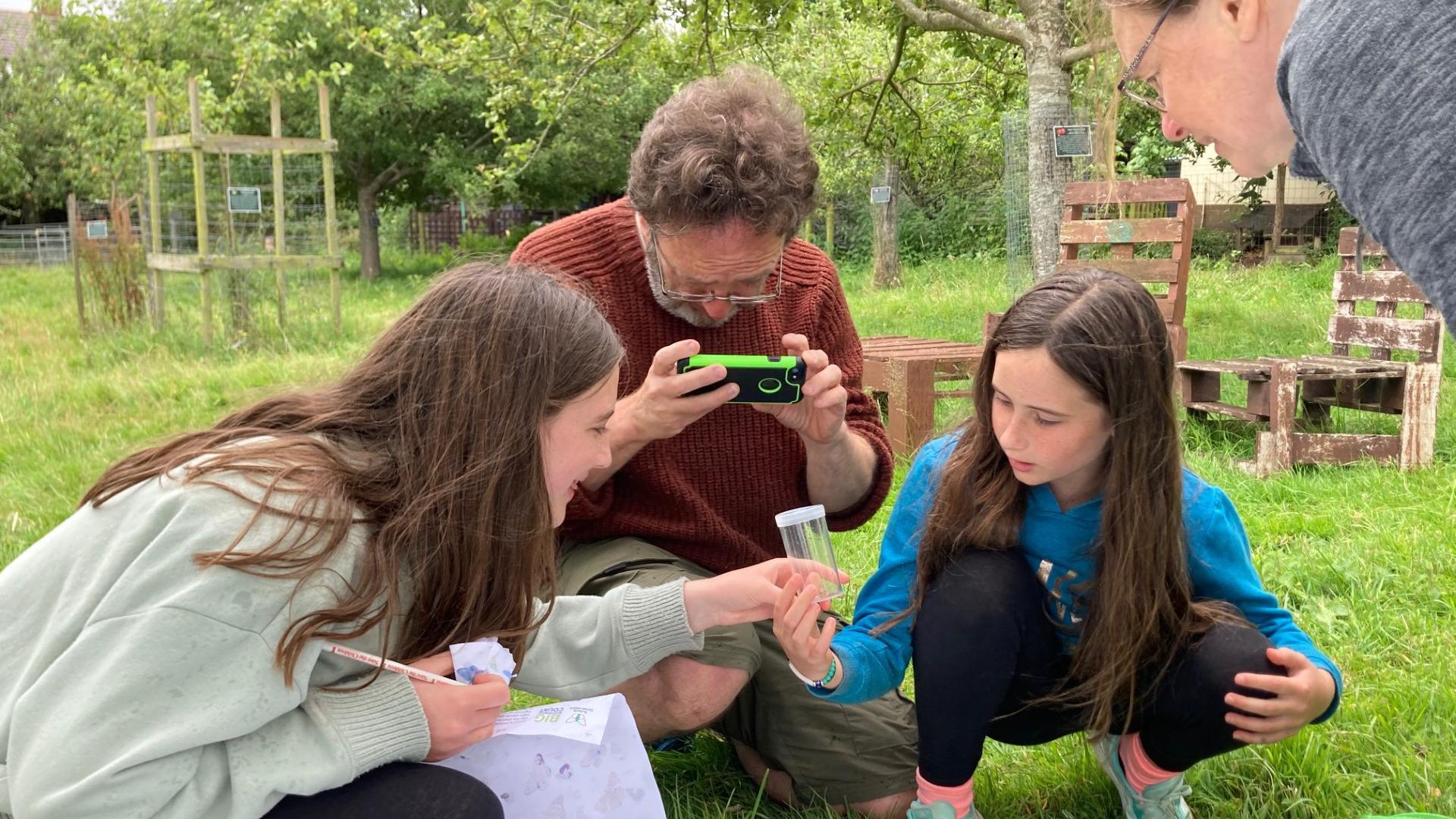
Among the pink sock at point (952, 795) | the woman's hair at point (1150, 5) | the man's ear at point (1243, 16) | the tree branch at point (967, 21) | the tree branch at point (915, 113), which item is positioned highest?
the tree branch at point (967, 21)

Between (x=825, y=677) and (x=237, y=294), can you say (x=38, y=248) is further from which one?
(x=825, y=677)

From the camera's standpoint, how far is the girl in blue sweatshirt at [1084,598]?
6.58 feet

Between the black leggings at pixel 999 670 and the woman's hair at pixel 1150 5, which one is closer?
the woman's hair at pixel 1150 5

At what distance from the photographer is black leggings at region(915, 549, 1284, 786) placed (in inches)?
78.2

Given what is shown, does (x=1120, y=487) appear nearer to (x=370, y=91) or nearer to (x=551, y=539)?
(x=551, y=539)

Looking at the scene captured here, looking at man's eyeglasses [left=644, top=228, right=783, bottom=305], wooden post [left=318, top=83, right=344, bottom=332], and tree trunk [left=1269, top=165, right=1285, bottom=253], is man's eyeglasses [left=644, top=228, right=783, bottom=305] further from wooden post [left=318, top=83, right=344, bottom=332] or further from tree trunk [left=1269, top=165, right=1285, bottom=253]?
tree trunk [left=1269, top=165, right=1285, bottom=253]

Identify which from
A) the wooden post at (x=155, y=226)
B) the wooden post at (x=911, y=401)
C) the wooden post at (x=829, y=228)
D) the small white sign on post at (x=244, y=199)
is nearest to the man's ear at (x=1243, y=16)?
the wooden post at (x=911, y=401)

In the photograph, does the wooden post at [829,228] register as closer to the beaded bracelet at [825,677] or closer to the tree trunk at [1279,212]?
the tree trunk at [1279,212]

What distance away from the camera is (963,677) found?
6.63ft

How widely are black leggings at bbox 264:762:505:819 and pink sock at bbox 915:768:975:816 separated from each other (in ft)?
2.58

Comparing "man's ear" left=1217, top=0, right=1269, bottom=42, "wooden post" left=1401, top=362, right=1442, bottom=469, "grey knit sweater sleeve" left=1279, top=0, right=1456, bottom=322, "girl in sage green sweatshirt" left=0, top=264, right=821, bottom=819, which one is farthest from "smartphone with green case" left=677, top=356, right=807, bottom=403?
"wooden post" left=1401, top=362, right=1442, bottom=469

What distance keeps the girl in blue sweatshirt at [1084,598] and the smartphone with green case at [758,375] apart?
0.34 m

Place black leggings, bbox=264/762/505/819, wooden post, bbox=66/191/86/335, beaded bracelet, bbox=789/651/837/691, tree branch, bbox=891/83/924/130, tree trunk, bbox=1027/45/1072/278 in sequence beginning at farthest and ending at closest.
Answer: wooden post, bbox=66/191/86/335
tree branch, bbox=891/83/924/130
tree trunk, bbox=1027/45/1072/278
beaded bracelet, bbox=789/651/837/691
black leggings, bbox=264/762/505/819

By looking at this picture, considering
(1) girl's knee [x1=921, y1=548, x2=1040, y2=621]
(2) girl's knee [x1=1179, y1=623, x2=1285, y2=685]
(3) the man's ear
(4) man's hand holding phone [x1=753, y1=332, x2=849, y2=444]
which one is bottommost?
(2) girl's knee [x1=1179, y1=623, x2=1285, y2=685]
